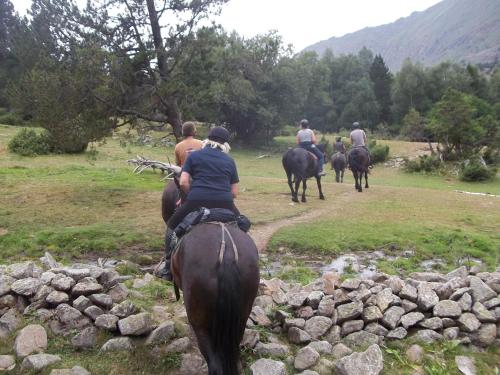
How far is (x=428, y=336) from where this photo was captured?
18.6ft

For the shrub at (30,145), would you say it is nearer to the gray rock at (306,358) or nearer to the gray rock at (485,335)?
the gray rock at (306,358)

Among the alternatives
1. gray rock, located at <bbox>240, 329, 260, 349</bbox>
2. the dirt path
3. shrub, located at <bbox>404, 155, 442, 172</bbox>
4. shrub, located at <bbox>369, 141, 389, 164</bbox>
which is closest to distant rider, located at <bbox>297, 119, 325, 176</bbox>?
the dirt path

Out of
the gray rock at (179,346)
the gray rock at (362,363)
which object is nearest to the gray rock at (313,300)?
the gray rock at (362,363)

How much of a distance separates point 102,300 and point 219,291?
246 cm

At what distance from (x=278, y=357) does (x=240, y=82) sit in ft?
102

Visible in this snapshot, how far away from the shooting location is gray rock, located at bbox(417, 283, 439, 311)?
602cm

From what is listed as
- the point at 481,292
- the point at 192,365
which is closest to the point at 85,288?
the point at 192,365

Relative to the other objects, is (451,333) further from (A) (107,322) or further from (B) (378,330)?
(A) (107,322)

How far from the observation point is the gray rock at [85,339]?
5.24m

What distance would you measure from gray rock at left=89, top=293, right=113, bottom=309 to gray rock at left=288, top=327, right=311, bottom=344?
2401mm

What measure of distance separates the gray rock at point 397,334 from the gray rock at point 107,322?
136 inches

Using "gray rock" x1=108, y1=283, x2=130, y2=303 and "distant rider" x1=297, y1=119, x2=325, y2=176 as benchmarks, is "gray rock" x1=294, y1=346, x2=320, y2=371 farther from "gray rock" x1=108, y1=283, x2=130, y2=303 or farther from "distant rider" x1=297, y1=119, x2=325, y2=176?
"distant rider" x1=297, y1=119, x2=325, y2=176

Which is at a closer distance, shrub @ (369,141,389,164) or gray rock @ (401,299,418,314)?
gray rock @ (401,299,418,314)

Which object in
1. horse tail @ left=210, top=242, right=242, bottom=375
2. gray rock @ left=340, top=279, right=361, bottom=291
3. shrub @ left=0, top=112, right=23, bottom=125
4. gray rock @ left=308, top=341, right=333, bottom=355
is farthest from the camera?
shrub @ left=0, top=112, right=23, bottom=125
